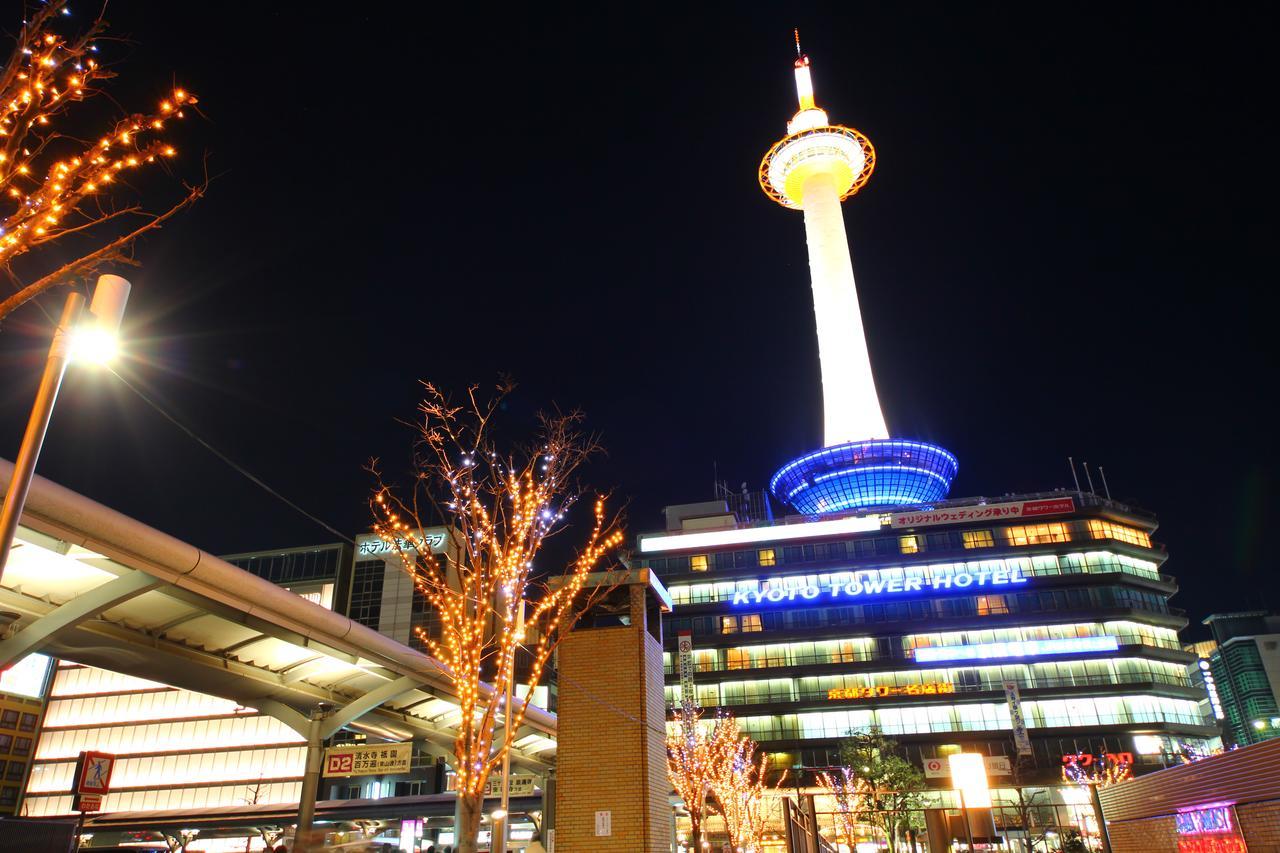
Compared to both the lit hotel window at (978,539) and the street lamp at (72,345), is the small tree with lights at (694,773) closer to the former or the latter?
the street lamp at (72,345)

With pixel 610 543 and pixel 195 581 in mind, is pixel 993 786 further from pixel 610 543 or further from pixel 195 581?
pixel 195 581

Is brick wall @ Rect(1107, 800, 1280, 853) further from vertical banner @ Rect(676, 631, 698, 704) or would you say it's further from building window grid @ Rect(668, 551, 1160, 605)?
building window grid @ Rect(668, 551, 1160, 605)

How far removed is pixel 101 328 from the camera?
8188 mm

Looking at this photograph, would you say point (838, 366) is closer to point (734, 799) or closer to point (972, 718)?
point (972, 718)

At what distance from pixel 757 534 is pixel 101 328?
81985 millimetres

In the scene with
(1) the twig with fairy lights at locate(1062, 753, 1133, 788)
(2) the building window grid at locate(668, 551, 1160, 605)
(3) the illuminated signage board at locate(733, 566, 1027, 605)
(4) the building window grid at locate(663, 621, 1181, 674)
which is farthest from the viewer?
(2) the building window grid at locate(668, 551, 1160, 605)

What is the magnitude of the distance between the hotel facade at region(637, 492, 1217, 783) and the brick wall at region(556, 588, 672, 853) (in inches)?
2485

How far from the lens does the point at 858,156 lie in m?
119

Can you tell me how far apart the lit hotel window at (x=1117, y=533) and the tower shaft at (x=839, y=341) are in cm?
2723

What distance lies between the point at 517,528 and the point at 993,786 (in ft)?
228

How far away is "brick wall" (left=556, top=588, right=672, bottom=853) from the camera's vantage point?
16547mm

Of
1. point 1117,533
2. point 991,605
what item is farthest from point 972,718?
point 1117,533

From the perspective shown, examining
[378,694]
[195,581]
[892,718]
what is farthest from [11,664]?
[892,718]

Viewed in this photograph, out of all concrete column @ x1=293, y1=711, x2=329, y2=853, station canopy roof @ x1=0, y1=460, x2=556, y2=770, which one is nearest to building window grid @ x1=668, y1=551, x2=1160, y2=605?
station canopy roof @ x1=0, y1=460, x2=556, y2=770
